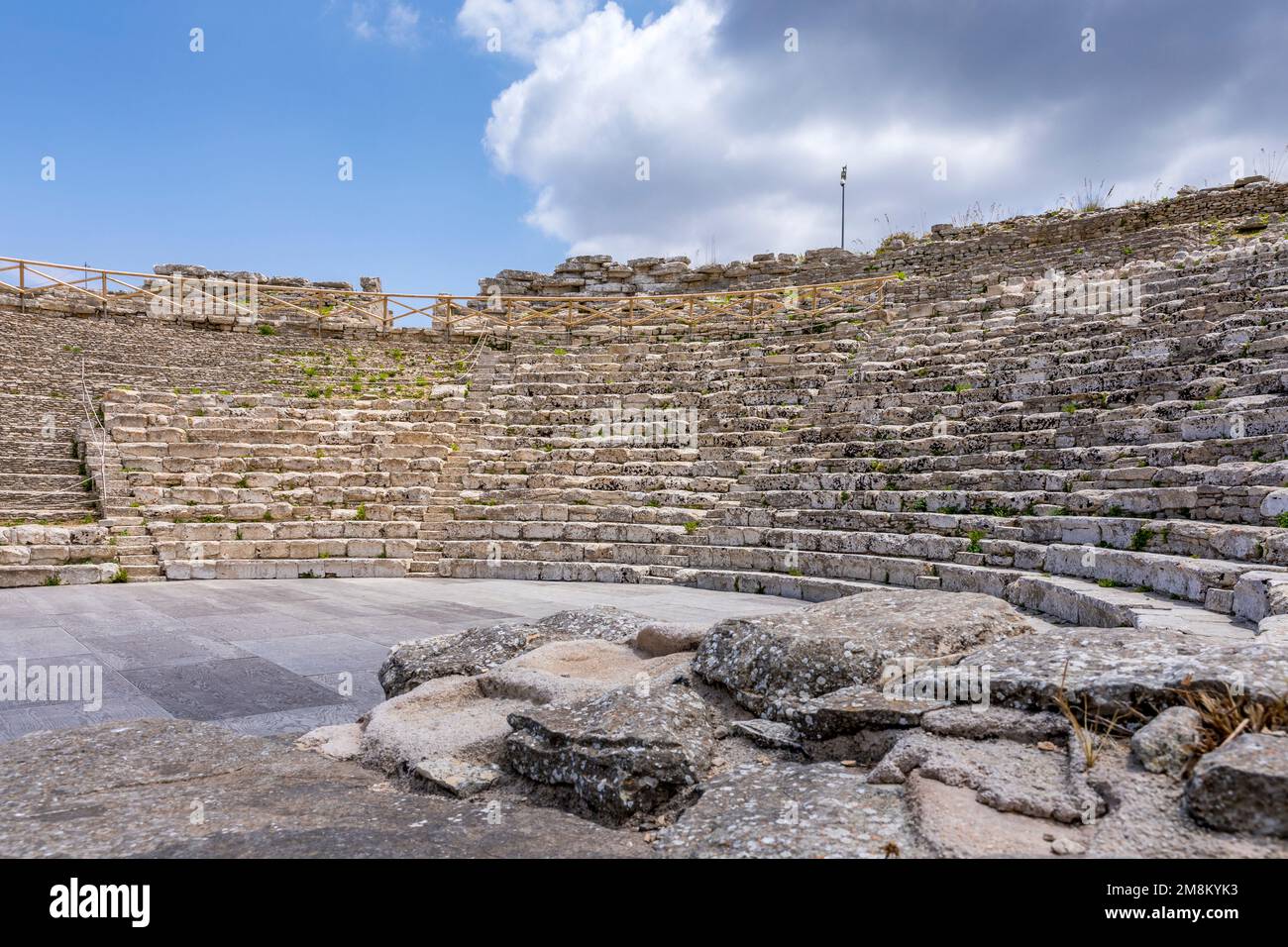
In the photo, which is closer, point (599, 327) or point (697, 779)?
point (697, 779)

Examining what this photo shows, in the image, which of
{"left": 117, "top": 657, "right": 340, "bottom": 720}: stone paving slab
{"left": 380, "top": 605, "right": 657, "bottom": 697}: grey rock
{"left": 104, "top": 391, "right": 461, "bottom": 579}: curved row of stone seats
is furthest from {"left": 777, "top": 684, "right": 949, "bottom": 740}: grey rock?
{"left": 104, "top": 391, "right": 461, "bottom": 579}: curved row of stone seats

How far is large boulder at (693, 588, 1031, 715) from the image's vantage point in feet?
11.6

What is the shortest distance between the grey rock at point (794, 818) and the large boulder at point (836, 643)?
1.59 feet

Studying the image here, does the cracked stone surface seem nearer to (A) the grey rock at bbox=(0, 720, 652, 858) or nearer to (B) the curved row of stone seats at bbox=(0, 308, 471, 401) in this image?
(A) the grey rock at bbox=(0, 720, 652, 858)

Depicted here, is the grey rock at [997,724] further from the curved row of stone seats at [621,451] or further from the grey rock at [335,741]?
the curved row of stone seats at [621,451]

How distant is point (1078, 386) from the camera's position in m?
10.2

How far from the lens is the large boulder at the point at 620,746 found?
3018 millimetres

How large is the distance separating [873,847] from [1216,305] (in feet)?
36.6

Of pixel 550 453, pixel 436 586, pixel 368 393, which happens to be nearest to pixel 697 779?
pixel 436 586

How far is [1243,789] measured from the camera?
83.8 inches

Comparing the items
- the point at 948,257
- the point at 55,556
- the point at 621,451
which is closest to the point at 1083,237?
the point at 948,257

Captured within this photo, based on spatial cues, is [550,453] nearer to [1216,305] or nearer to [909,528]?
[909,528]

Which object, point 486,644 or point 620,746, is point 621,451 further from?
point 620,746

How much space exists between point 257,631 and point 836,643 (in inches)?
225
